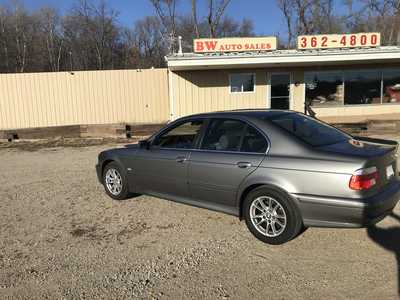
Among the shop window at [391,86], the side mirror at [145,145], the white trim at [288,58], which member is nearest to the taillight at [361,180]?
the side mirror at [145,145]

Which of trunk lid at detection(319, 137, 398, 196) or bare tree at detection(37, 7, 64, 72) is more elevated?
bare tree at detection(37, 7, 64, 72)

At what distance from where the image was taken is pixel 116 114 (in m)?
16.4

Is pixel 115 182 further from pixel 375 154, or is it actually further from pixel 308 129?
pixel 375 154

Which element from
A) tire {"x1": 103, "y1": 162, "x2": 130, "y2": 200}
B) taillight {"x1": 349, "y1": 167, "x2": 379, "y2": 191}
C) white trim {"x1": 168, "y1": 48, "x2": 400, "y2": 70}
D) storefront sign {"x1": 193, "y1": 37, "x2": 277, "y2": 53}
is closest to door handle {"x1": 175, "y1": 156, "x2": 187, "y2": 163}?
tire {"x1": 103, "y1": 162, "x2": 130, "y2": 200}

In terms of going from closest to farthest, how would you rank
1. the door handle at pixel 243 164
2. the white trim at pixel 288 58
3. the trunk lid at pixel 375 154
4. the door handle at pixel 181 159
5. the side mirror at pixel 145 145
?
the trunk lid at pixel 375 154
the door handle at pixel 243 164
the door handle at pixel 181 159
the side mirror at pixel 145 145
the white trim at pixel 288 58

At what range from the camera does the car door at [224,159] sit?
4273mm

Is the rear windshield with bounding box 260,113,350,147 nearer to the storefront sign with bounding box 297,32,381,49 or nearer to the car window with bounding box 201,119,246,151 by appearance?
the car window with bounding box 201,119,246,151

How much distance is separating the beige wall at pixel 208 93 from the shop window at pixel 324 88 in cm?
201

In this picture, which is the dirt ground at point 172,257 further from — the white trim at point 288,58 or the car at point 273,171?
the white trim at point 288,58

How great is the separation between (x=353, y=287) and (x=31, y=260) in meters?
3.28

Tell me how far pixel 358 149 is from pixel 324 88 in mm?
13181

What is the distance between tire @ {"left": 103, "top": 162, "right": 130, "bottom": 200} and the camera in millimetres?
5832

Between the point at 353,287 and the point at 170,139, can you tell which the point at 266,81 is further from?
the point at 353,287

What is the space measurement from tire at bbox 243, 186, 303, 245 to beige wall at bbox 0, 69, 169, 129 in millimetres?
12740
